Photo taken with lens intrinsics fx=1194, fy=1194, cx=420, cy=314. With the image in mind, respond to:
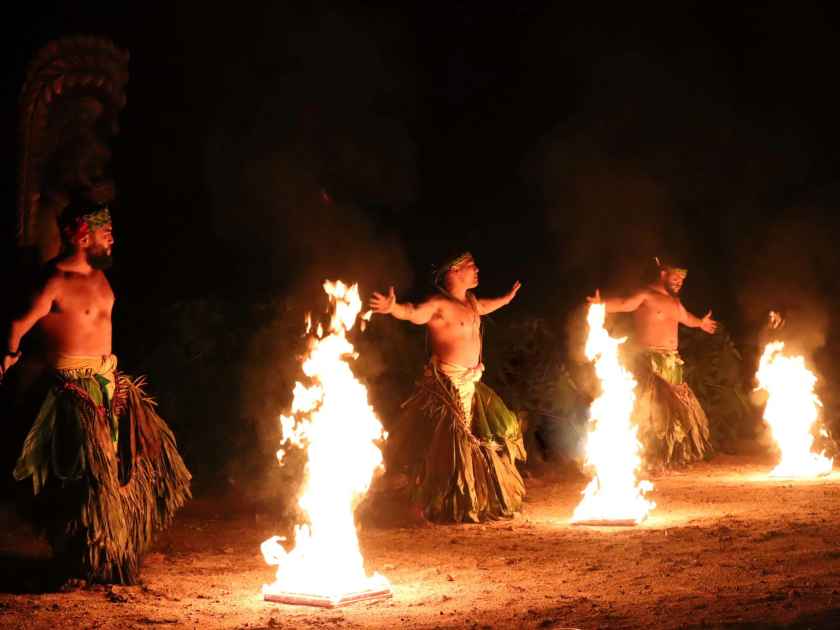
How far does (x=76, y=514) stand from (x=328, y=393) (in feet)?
3.65

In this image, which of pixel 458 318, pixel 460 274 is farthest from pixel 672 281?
pixel 458 318

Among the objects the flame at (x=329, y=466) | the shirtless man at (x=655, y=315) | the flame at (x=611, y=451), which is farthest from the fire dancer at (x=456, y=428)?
the shirtless man at (x=655, y=315)

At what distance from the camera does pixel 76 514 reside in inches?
185

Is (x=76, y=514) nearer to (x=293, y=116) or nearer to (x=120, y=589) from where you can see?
(x=120, y=589)

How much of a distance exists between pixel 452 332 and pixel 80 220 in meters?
2.61

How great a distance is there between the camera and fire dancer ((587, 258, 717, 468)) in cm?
894

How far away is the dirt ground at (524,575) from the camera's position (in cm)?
396

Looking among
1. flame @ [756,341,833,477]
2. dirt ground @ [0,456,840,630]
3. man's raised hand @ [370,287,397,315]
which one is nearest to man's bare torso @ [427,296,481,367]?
man's raised hand @ [370,287,397,315]

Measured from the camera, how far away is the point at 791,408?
8906 mm

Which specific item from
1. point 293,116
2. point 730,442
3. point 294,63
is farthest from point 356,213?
point 730,442

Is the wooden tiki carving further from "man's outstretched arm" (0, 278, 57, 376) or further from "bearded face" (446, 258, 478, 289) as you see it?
"bearded face" (446, 258, 478, 289)

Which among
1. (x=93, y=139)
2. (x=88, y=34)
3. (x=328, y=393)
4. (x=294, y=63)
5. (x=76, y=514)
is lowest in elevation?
(x=76, y=514)

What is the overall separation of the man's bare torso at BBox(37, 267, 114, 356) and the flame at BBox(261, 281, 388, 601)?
2.92ft

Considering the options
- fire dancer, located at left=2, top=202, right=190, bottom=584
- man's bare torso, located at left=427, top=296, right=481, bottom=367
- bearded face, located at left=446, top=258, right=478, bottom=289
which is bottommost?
fire dancer, located at left=2, top=202, right=190, bottom=584
